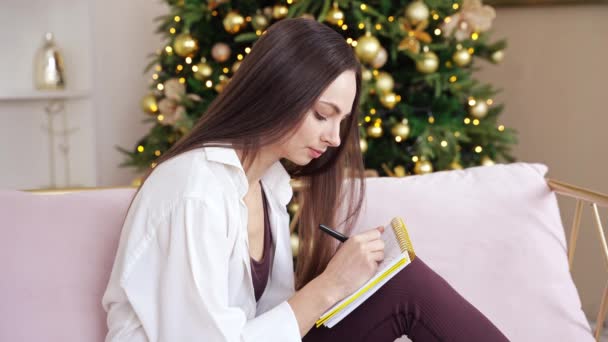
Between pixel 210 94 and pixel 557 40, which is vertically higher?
pixel 557 40

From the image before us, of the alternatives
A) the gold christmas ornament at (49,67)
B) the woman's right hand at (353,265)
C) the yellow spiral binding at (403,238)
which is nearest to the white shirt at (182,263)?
the woman's right hand at (353,265)

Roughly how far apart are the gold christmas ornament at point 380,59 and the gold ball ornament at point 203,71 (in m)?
0.54

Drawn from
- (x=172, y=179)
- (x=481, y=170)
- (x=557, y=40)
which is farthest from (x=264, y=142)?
(x=557, y=40)

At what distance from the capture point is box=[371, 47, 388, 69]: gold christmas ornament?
2.51 metres

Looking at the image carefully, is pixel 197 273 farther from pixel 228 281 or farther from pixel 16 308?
pixel 16 308

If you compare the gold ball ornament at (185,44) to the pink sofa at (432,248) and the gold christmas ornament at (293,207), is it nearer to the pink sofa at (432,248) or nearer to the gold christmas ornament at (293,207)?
the gold christmas ornament at (293,207)

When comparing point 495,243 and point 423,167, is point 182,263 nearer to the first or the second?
point 495,243

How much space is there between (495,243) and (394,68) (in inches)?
44.3

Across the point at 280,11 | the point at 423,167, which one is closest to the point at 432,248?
the point at 423,167

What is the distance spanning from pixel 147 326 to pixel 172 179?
23cm

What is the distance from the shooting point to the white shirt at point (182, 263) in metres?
1.21

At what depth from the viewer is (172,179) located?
4.17 ft

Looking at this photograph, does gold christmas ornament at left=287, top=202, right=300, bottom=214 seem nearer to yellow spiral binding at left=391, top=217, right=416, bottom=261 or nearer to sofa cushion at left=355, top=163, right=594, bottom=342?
sofa cushion at left=355, top=163, right=594, bottom=342

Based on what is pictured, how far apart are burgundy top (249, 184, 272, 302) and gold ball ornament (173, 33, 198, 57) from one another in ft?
3.81
